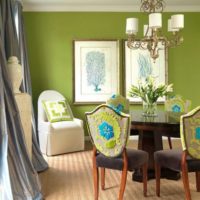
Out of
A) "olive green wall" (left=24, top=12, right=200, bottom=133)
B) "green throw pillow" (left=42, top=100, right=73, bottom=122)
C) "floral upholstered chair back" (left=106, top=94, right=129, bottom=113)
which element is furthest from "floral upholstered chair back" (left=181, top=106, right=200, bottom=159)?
"olive green wall" (left=24, top=12, right=200, bottom=133)

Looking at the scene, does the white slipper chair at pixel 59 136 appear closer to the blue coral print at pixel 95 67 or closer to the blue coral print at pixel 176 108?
the blue coral print at pixel 95 67

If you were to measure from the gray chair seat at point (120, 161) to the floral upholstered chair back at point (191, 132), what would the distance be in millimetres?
485

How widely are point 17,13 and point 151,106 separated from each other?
249cm

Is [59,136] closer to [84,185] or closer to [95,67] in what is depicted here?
[84,185]

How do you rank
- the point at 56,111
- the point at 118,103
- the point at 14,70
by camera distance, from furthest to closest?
the point at 56,111 < the point at 118,103 < the point at 14,70

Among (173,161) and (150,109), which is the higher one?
(150,109)

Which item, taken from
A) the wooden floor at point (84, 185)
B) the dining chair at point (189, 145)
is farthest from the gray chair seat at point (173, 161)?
the wooden floor at point (84, 185)

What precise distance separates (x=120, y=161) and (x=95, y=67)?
131 inches

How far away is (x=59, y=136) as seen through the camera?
16.3ft

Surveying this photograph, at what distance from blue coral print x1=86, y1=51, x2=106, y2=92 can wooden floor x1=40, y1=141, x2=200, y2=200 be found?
2.04 meters

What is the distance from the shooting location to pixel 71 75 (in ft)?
19.7

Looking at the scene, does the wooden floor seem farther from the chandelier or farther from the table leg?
the chandelier

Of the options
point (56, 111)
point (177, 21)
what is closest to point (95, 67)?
point (56, 111)

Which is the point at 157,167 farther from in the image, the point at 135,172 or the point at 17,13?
the point at 17,13
